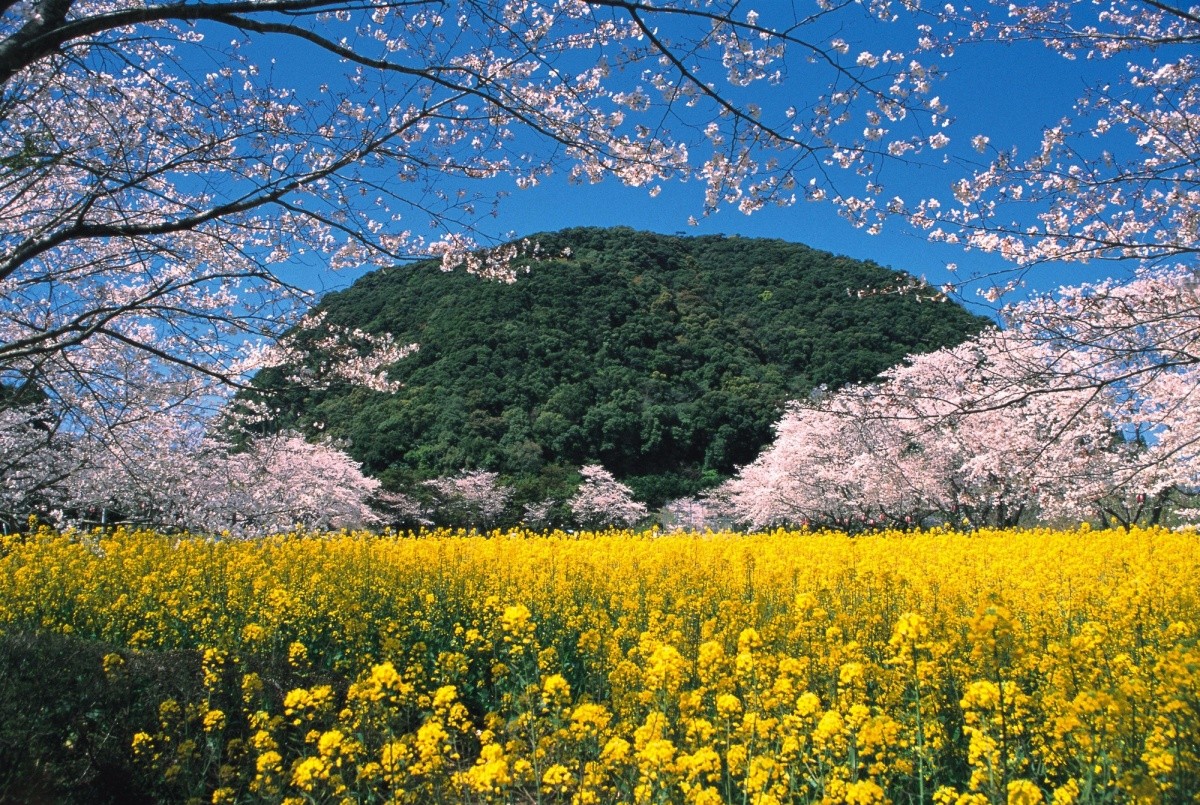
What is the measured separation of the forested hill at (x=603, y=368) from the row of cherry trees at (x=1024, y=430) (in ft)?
31.7

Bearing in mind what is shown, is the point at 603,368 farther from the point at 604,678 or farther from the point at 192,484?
the point at 604,678

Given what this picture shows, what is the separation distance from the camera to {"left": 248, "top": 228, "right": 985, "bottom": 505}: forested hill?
1497 inches

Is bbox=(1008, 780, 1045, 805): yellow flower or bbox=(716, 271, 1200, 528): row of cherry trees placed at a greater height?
bbox=(716, 271, 1200, 528): row of cherry trees

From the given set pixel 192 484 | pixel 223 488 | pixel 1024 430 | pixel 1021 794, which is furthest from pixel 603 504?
pixel 1021 794

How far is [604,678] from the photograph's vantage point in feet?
15.0

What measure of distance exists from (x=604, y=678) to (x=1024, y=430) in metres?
15.5

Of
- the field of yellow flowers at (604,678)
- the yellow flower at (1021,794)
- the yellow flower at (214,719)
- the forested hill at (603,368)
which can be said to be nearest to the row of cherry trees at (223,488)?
the field of yellow flowers at (604,678)

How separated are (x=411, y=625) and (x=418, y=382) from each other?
121ft

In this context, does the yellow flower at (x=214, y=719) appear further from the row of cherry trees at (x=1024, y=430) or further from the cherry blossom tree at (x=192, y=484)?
the row of cherry trees at (x=1024, y=430)

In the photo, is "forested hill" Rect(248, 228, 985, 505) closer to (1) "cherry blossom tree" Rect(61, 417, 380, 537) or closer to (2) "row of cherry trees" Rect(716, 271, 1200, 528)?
(2) "row of cherry trees" Rect(716, 271, 1200, 528)

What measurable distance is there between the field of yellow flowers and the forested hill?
26.9m

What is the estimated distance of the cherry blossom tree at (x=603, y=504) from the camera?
119 ft

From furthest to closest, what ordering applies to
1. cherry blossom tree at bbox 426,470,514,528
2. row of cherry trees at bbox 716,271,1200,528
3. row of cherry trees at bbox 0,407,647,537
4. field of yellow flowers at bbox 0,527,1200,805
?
1. cherry blossom tree at bbox 426,470,514,528
2. row of cherry trees at bbox 0,407,647,537
3. row of cherry trees at bbox 716,271,1200,528
4. field of yellow flowers at bbox 0,527,1200,805

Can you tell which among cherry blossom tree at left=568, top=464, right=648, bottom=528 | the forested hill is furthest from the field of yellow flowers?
cherry blossom tree at left=568, top=464, right=648, bottom=528
